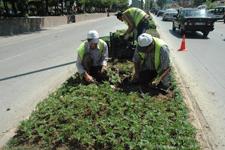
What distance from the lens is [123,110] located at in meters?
6.67

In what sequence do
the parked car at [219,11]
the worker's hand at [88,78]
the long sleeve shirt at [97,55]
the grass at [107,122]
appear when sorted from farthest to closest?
the parked car at [219,11] → the long sleeve shirt at [97,55] → the worker's hand at [88,78] → the grass at [107,122]

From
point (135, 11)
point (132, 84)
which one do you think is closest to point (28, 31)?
point (135, 11)

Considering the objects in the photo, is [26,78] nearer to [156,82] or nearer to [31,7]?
[156,82]

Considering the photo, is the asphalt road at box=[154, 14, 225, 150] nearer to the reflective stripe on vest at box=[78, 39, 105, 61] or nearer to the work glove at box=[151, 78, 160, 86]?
the work glove at box=[151, 78, 160, 86]

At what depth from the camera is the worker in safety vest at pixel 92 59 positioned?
8609 mm

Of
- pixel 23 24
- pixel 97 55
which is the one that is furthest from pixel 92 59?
pixel 23 24

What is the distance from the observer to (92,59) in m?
8.98

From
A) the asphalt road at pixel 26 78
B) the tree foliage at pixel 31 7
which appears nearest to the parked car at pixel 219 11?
the tree foliage at pixel 31 7

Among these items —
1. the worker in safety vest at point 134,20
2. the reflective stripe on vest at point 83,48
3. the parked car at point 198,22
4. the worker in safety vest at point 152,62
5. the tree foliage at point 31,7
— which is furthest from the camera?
the tree foliage at point 31,7

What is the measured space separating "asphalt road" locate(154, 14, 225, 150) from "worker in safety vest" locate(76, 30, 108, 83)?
6.83ft

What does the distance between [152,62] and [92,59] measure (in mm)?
1394

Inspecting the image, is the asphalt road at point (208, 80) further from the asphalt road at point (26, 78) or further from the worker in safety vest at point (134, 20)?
the asphalt road at point (26, 78)

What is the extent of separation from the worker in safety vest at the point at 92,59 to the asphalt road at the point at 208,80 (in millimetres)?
2081

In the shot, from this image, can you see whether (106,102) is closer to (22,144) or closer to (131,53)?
(22,144)
